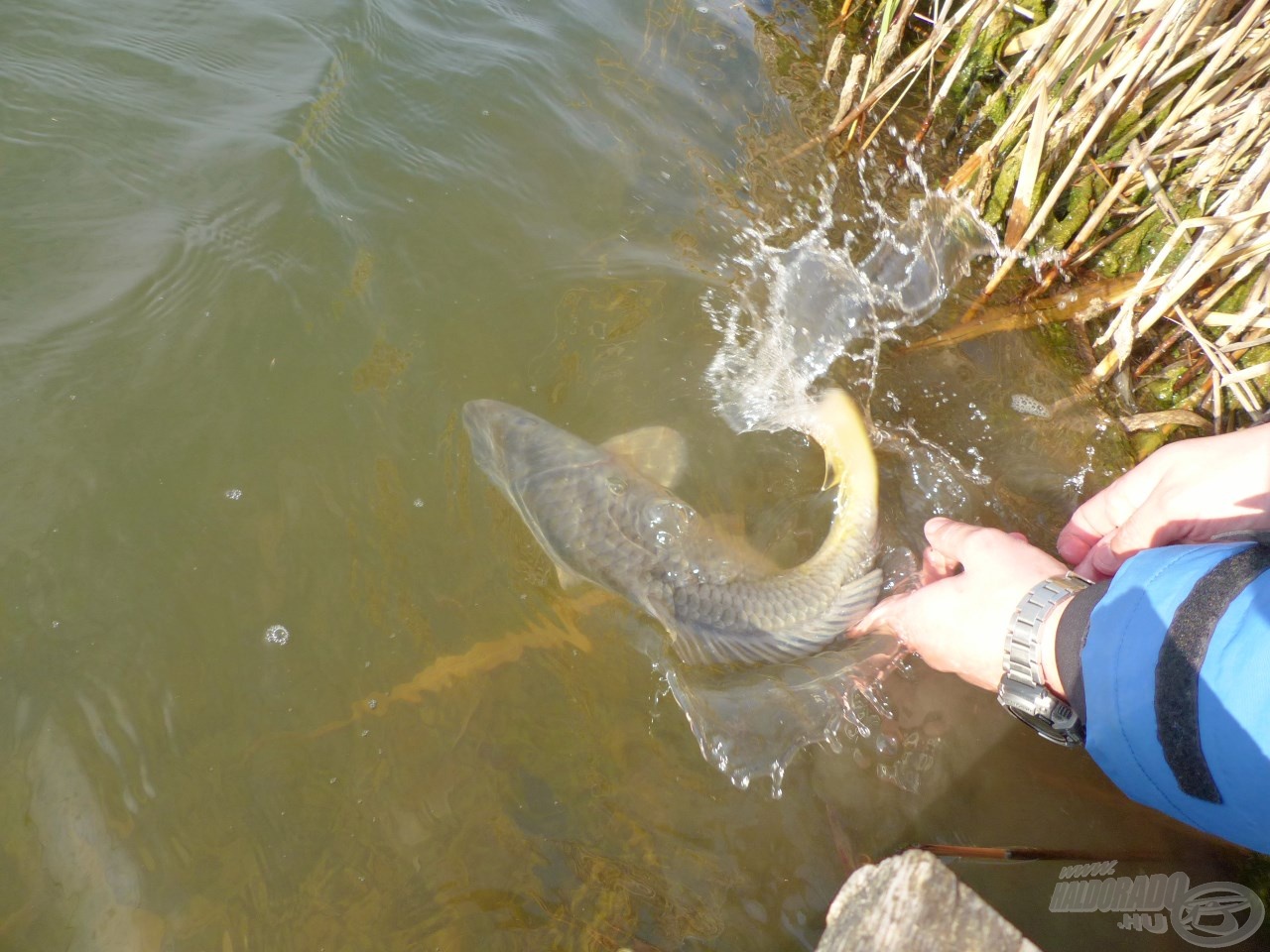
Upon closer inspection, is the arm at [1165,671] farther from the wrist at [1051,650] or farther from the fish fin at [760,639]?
the fish fin at [760,639]

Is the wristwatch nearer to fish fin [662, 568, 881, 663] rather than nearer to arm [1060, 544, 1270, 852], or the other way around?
arm [1060, 544, 1270, 852]

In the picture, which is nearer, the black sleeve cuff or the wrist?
the black sleeve cuff

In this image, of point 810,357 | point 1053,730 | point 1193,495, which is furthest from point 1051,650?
point 810,357

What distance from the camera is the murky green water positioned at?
7.72 feet

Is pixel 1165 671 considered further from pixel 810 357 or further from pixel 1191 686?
pixel 810 357

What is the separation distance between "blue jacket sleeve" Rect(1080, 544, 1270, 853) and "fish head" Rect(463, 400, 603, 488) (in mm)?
1844

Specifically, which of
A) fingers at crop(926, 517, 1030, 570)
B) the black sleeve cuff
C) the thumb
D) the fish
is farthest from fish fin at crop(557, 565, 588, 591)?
the thumb

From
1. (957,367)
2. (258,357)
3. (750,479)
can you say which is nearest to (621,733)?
(750,479)

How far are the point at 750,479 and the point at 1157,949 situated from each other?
2.01 m

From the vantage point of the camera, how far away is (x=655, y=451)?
3320mm

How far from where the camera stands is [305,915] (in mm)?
2271

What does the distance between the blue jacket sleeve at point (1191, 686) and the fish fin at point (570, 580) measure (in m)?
1.61

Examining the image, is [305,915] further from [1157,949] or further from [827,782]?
[1157,949]

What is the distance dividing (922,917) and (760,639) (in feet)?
4.15
